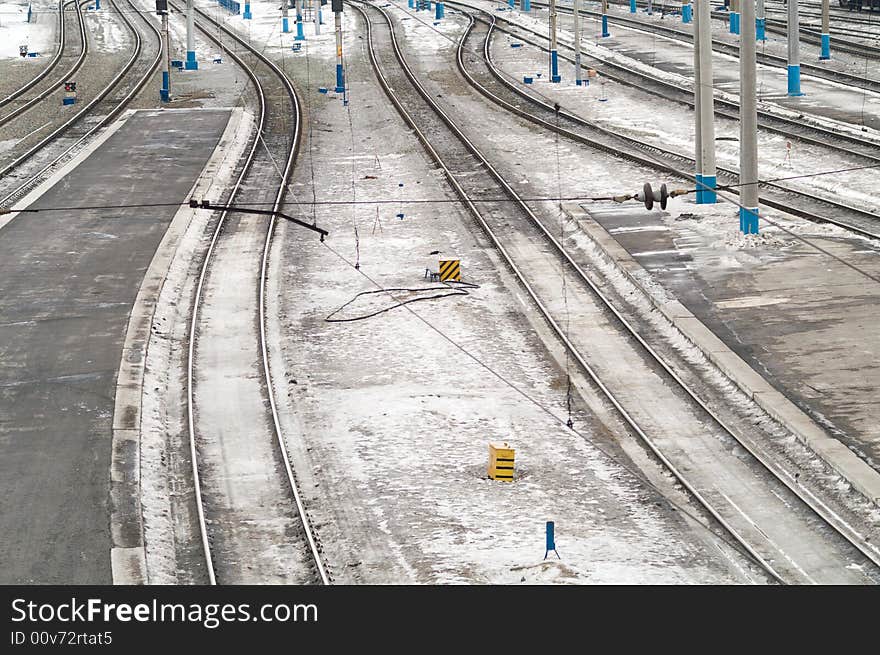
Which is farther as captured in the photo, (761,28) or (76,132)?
(761,28)

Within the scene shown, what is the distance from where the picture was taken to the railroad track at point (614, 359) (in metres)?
14.2

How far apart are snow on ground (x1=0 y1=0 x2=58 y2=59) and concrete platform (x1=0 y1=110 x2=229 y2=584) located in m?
28.9

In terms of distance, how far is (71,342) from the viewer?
69.8 feet

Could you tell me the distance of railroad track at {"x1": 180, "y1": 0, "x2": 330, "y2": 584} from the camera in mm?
14766

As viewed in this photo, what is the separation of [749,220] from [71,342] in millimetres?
12318

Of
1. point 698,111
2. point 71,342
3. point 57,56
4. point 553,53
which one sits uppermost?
point 57,56

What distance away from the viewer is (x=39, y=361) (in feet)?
66.8

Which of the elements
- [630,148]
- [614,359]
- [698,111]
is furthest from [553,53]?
[614,359]

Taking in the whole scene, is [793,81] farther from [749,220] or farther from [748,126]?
[749,220]

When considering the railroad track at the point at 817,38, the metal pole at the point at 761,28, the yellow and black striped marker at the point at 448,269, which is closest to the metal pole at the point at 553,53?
the railroad track at the point at 817,38

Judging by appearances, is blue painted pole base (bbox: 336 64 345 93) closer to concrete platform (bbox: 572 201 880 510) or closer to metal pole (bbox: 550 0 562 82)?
metal pole (bbox: 550 0 562 82)

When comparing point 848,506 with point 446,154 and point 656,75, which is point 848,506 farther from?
point 656,75

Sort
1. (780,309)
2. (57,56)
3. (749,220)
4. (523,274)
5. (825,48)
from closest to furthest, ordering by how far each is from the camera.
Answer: (780,309) < (523,274) < (749,220) < (825,48) < (57,56)
